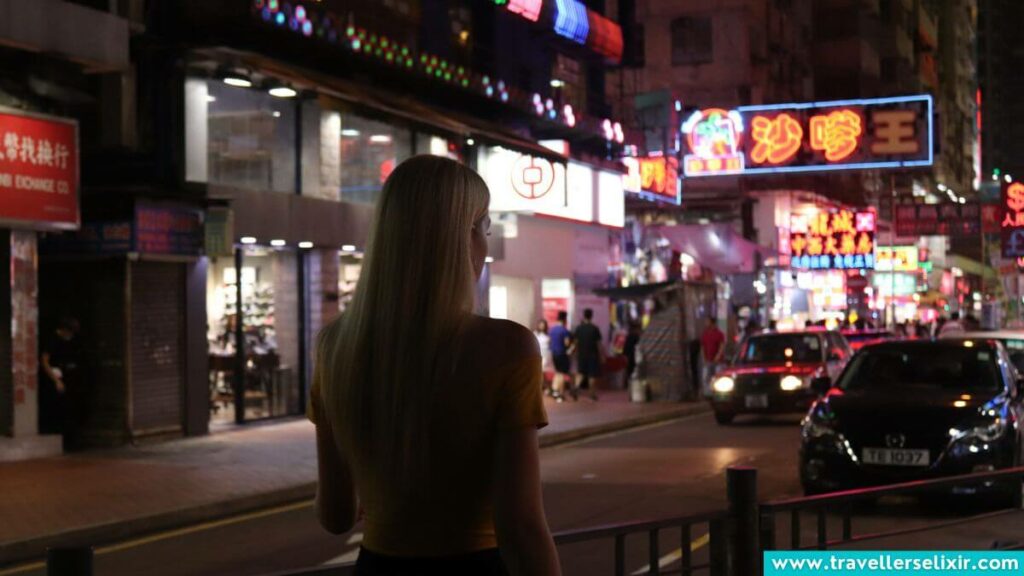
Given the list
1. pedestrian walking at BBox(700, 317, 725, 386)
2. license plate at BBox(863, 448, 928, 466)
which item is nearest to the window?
pedestrian walking at BBox(700, 317, 725, 386)

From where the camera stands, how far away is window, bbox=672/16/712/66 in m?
53.2

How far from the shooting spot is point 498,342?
8.93 ft

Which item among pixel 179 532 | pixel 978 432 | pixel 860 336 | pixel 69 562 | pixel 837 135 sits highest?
pixel 837 135

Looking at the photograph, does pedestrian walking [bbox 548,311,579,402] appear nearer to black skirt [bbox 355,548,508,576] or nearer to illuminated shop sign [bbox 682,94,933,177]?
illuminated shop sign [bbox 682,94,933,177]

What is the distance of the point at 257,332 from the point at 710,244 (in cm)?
2202

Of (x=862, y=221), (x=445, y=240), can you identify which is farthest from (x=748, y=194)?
(x=445, y=240)

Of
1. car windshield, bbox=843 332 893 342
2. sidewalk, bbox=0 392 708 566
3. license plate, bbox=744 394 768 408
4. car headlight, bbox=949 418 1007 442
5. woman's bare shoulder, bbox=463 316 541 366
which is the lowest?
sidewalk, bbox=0 392 708 566

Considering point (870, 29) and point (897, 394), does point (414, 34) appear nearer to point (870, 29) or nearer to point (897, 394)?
point (897, 394)

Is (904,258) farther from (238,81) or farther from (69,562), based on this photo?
(69,562)

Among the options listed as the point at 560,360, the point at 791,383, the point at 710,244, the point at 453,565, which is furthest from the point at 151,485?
the point at 710,244

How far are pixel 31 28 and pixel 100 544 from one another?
7289 mm

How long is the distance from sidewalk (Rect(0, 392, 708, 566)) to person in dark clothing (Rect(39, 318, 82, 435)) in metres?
0.96

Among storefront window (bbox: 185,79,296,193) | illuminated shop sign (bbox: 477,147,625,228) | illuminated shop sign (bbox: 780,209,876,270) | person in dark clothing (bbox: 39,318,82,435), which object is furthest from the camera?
illuminated shop sign (bbox: 780,209,876,270)

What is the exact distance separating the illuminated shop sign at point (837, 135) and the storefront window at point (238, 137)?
53.9 ft
